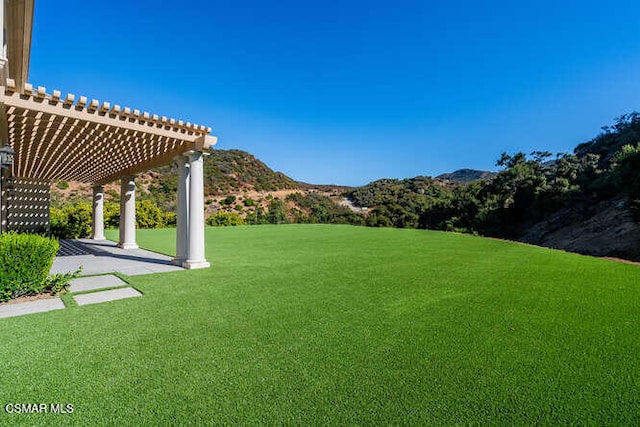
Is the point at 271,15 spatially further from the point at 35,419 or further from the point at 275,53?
the point at 35,419

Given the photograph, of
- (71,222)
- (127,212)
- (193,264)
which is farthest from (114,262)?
(71,222)

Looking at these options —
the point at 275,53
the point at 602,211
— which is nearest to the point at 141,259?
the point at 275,53

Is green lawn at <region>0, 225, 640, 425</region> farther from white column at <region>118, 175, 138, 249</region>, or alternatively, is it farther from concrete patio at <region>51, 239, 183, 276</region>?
white column at <region>118, 175, 138, 249</region>

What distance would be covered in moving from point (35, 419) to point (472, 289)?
16.3 feet

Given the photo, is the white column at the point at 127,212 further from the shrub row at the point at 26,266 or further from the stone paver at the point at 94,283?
the shrub row at the point at 26,266

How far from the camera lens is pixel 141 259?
736cm

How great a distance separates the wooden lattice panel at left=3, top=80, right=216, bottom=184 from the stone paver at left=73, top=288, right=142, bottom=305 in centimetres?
276

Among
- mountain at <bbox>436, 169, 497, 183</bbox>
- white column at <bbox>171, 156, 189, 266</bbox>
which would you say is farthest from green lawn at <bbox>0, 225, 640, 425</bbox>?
mountain at <bbox>436, 169, 497, 183</bbox>

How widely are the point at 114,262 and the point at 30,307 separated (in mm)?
3439

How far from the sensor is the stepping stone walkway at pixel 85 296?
3.66 metres

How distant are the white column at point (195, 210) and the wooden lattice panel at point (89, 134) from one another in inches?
13.5

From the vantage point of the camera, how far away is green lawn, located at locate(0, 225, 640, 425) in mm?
1855

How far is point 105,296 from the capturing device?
423cm

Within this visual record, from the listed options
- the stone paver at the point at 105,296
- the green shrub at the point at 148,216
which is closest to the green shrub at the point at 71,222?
the green shrub at the point at 148,216
